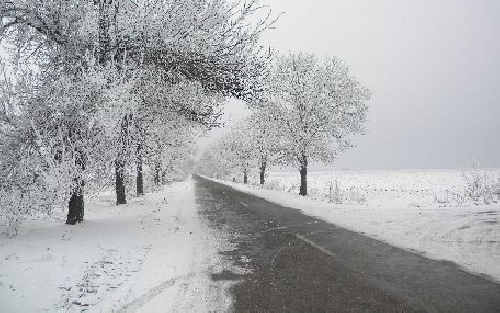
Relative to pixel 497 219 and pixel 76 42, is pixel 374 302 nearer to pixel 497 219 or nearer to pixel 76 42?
pixel 497 219

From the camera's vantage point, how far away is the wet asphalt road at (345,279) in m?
4.62

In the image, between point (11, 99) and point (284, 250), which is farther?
point (11, 99)

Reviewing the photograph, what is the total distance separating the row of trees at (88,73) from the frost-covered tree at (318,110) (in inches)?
521

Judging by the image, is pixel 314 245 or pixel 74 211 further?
pixel 74 211

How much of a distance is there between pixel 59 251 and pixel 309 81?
19277mm

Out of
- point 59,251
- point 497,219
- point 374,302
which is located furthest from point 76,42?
point 497,219

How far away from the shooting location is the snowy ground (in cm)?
510

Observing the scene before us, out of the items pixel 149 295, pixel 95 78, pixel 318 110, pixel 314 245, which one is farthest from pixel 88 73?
pixel 318 110

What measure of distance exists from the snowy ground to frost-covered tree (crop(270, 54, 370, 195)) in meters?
14.5

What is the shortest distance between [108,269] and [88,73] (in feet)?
14.5

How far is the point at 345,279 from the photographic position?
5.71 metres

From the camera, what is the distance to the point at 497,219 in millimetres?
9633

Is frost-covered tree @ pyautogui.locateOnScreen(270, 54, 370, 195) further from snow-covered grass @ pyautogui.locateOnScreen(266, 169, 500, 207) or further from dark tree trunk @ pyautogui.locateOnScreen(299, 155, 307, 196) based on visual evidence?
snow-covered grass @ pyautogui.locateOnScreen(266, 169, 500, 207)

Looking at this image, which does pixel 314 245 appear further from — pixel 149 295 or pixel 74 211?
pixel 74 211
